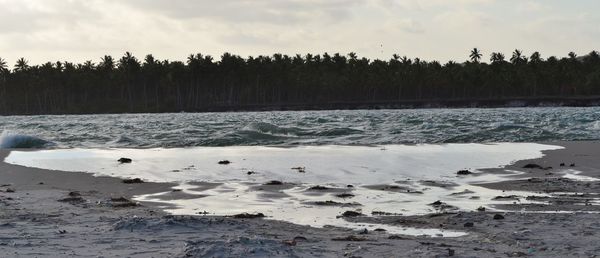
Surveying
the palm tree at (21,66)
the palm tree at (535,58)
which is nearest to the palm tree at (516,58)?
the palm tree at (535,58)

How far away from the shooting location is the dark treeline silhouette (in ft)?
568

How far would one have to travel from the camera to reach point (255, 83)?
181 meters

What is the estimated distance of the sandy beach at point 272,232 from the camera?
264 inches

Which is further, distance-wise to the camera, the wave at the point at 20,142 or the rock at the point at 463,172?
the wave at the point at 20,142

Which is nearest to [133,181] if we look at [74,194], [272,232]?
[74,194]

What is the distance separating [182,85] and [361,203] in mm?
172197

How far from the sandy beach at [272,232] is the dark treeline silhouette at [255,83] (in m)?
155

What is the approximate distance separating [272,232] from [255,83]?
173585 millimetres

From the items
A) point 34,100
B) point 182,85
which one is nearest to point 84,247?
point 182,85

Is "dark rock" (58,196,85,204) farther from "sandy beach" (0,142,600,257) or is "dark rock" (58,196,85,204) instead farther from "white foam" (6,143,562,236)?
"white foam" (6,143,562,236)

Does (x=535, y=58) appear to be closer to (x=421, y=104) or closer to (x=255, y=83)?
(x=421, y=104)

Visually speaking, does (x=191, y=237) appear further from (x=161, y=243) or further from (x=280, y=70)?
(x=280, y=70)

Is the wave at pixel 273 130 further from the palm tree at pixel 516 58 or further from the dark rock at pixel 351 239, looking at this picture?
the palm tree at pixel 516 58

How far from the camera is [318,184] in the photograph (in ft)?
43.7
